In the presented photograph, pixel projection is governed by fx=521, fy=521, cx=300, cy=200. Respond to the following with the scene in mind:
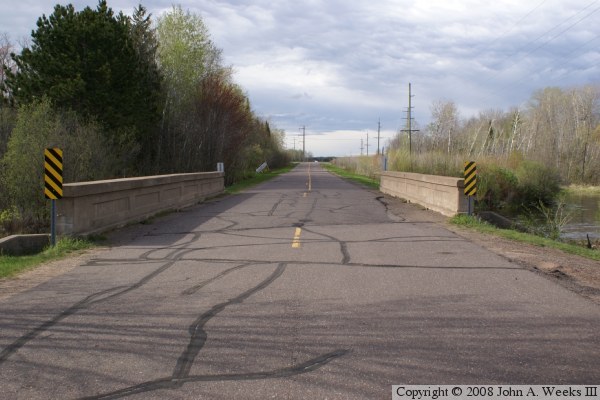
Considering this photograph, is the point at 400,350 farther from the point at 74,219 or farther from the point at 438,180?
the point at 438,180

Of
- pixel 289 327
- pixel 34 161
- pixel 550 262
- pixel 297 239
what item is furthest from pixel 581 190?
pixel 289 327

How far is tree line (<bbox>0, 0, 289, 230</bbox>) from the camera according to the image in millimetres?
15477

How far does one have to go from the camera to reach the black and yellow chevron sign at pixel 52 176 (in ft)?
34.4

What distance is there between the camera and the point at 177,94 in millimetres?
Answer: 35906

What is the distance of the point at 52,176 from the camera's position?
1049 centimetres

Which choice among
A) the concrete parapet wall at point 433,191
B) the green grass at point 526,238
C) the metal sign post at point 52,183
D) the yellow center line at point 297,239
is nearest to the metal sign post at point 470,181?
the concrete parapet wall at point 433,191

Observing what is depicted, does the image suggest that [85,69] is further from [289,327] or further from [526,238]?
[289,327]

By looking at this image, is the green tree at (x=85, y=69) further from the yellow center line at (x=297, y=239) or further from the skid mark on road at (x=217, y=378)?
the skid mark on road at (x=217, y=378)

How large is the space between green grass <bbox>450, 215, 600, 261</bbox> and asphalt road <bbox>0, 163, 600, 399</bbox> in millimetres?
2761

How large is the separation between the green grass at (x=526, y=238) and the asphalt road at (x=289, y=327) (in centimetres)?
276

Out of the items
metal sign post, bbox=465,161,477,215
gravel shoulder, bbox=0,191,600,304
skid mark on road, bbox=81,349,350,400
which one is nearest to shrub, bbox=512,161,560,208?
metal sign post, bbox=465,161,477,215

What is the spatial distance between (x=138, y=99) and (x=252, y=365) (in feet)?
79.2

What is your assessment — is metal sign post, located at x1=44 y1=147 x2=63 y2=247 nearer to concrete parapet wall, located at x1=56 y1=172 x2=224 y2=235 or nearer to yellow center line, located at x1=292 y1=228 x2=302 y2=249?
concrete parapet wall, located at x1=56 y1=172 x2=224 y2=235

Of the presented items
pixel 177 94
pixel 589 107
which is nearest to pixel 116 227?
pixel 177 94
